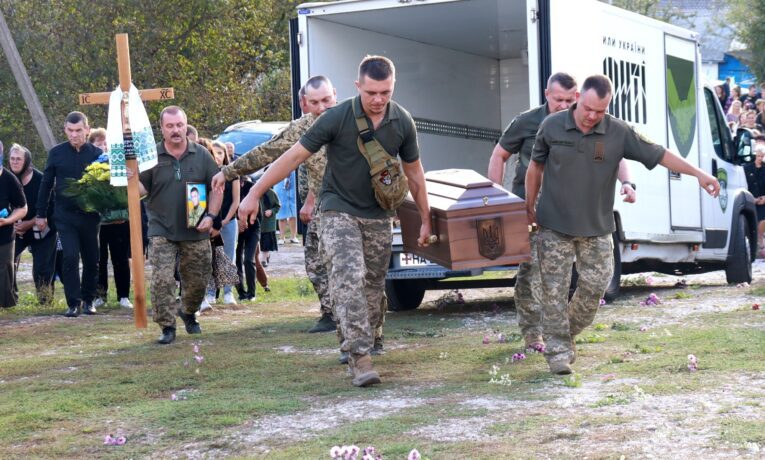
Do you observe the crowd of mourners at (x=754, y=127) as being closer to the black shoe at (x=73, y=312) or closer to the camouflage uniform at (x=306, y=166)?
the camouflage uniform at (x=306, y=166)

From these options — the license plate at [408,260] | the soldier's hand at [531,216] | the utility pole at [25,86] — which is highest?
the utility pole at [25,86]

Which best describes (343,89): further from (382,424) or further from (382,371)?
→ (382,424)

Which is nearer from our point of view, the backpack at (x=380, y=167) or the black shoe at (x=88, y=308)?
the backpack at (x=380, y=167)

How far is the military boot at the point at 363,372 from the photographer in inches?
325

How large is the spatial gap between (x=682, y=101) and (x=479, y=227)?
22.4 ft

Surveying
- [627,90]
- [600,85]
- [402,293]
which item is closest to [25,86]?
[402,293]

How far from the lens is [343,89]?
43.7ft

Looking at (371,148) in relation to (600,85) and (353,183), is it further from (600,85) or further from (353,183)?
(600,85)

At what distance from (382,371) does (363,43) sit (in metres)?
5.34

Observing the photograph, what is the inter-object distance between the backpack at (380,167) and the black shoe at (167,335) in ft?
11.6

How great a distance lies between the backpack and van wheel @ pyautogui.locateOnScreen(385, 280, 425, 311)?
17.7ft

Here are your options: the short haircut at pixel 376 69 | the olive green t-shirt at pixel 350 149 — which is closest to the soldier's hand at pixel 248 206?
the olive green t-shirt at pixel 350 149

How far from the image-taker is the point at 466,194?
873 cm

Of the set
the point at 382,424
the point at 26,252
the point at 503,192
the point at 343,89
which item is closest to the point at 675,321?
the point at 503,192
